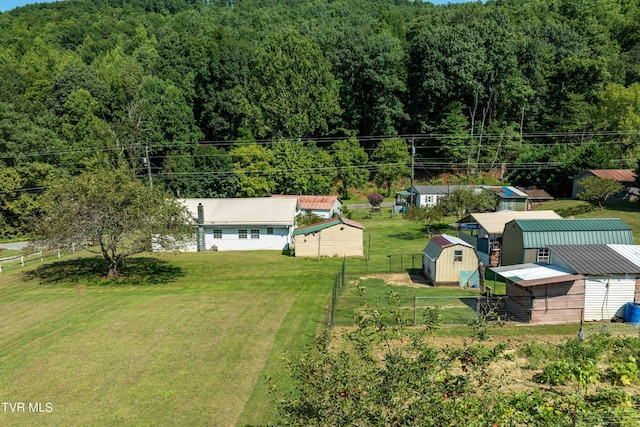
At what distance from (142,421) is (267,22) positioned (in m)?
121

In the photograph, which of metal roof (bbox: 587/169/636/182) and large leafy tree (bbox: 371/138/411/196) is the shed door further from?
large leafy tree (bbox: 371/138/411/196)

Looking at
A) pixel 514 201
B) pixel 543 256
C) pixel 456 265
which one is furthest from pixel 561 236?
pixel 514 201

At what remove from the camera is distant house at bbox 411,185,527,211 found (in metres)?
59.2

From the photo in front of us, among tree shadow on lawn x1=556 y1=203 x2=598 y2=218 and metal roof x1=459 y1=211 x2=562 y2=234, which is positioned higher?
metal roof x1=459 y1=211 x2=562 y2=234

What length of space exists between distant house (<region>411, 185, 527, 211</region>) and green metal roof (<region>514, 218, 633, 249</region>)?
22.3m

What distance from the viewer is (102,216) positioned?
32.2 metres

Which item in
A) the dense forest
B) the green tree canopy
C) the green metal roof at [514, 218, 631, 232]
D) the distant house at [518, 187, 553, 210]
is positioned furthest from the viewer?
the green tree canopy

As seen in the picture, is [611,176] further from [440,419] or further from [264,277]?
[440,419]

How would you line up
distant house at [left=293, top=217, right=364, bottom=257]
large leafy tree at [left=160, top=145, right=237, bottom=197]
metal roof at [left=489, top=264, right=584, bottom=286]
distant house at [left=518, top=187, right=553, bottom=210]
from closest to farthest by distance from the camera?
A: 1. metal roof at [left=489, top=264, right=584, bottom=286]
2. distant house at [left=293, top=217, right=364, bottom=257]
3. distant house at [left=518, top=187, right=553, bottom=210]
4. large leafy tree at [left=160, top=145, right=237, bottom=197]

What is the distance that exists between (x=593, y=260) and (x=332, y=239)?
21.1 meters

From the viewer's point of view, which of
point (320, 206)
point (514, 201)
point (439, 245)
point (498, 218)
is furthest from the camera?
point (514, 201)

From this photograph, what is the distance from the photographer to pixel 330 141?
280 ft

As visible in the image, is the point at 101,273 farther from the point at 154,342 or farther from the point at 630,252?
the point at 630,252
